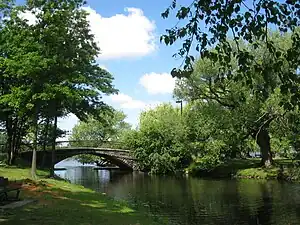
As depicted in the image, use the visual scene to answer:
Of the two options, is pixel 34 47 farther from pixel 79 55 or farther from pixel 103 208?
pixel 103 208

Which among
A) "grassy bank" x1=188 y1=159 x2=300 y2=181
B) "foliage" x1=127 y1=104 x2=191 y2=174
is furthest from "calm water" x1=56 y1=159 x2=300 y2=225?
"foliage" x1=127 y1=104 x2=191 y2=174

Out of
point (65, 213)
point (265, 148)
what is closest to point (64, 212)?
point (65, 213)

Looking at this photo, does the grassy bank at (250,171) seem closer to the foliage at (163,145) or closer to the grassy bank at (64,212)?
the foliage at (163,145)

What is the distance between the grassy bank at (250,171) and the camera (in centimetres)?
3755

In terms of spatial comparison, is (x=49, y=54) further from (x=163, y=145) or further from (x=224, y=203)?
(x=163, y=145)

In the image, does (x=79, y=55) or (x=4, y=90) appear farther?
(x=4, y=90)

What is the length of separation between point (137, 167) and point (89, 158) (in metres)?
31.6

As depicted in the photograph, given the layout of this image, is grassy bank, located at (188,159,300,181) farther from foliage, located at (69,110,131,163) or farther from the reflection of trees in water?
foliage, located at (69,110,131,163)

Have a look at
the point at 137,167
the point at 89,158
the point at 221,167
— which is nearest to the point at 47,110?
the point at 221,167

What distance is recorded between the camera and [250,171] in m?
42.5

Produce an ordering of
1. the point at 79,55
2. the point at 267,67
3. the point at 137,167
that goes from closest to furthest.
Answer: the point at 267,67 → the point at 79,55 → the point at 137,167

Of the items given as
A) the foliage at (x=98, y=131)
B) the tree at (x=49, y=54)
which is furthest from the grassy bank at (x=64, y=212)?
the foliage at (x=98, y=131)

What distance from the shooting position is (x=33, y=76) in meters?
25.5

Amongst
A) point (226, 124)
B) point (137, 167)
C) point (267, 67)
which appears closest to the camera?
point (267, 67)
